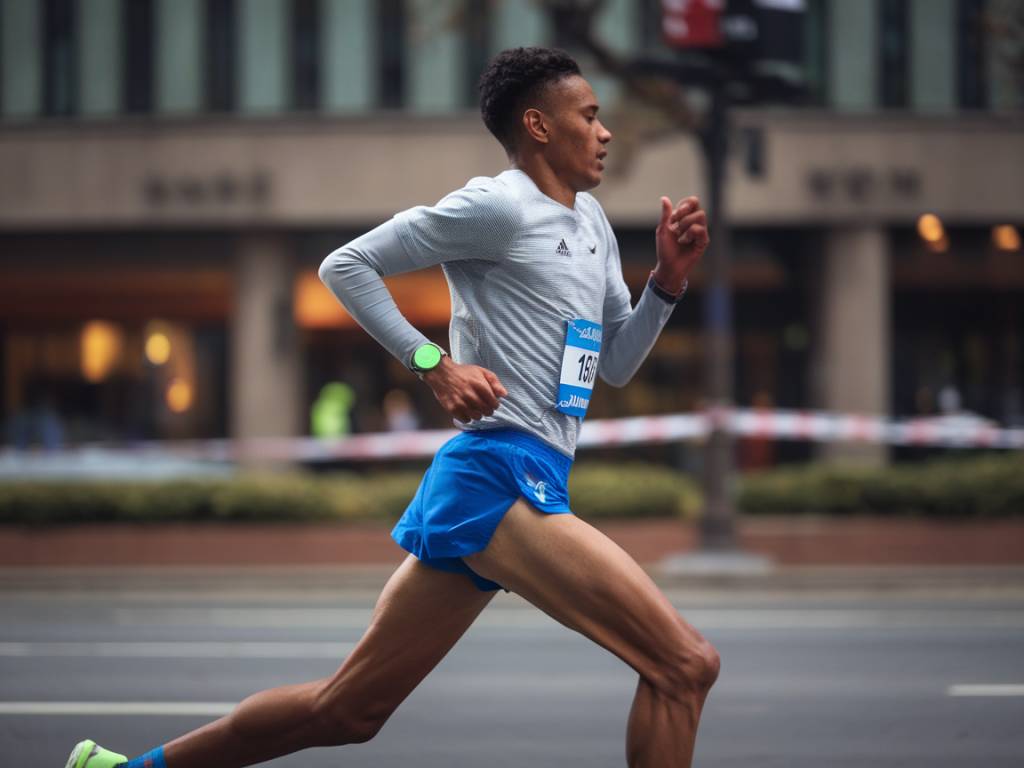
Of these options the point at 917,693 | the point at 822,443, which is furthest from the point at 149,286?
the point at 917,693

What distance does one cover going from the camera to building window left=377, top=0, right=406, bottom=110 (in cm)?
2327

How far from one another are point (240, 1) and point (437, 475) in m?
21.3

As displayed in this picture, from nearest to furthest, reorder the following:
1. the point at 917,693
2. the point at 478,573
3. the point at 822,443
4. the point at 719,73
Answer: the point at 478,573 → the point at 917,693 → the point at 719,73 → the point at 822,443

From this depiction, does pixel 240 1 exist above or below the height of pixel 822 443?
above

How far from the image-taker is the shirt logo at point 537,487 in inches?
136

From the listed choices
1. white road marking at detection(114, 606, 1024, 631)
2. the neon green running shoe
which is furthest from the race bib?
white road marking at detection(114, 606, 1024, 631)

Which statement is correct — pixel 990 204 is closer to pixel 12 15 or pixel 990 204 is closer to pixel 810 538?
pixel 810 538

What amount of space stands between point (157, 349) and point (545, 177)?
2254 cm

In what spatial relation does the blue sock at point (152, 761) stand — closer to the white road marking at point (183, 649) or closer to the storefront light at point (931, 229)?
the white road marking at point (183, 649)

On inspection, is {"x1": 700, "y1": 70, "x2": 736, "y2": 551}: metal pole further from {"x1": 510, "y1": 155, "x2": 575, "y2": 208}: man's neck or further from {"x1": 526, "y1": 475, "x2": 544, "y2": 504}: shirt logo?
{"x1": 526, "y1": 475, "x2": 544, "y2": 504}: shirt logo

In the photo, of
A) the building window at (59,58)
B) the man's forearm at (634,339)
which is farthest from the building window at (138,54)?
the man's forearm at (634,339)

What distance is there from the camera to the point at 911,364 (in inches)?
934

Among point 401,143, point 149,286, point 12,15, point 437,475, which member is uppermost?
point 12,15

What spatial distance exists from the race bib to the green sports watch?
0.34 meters
